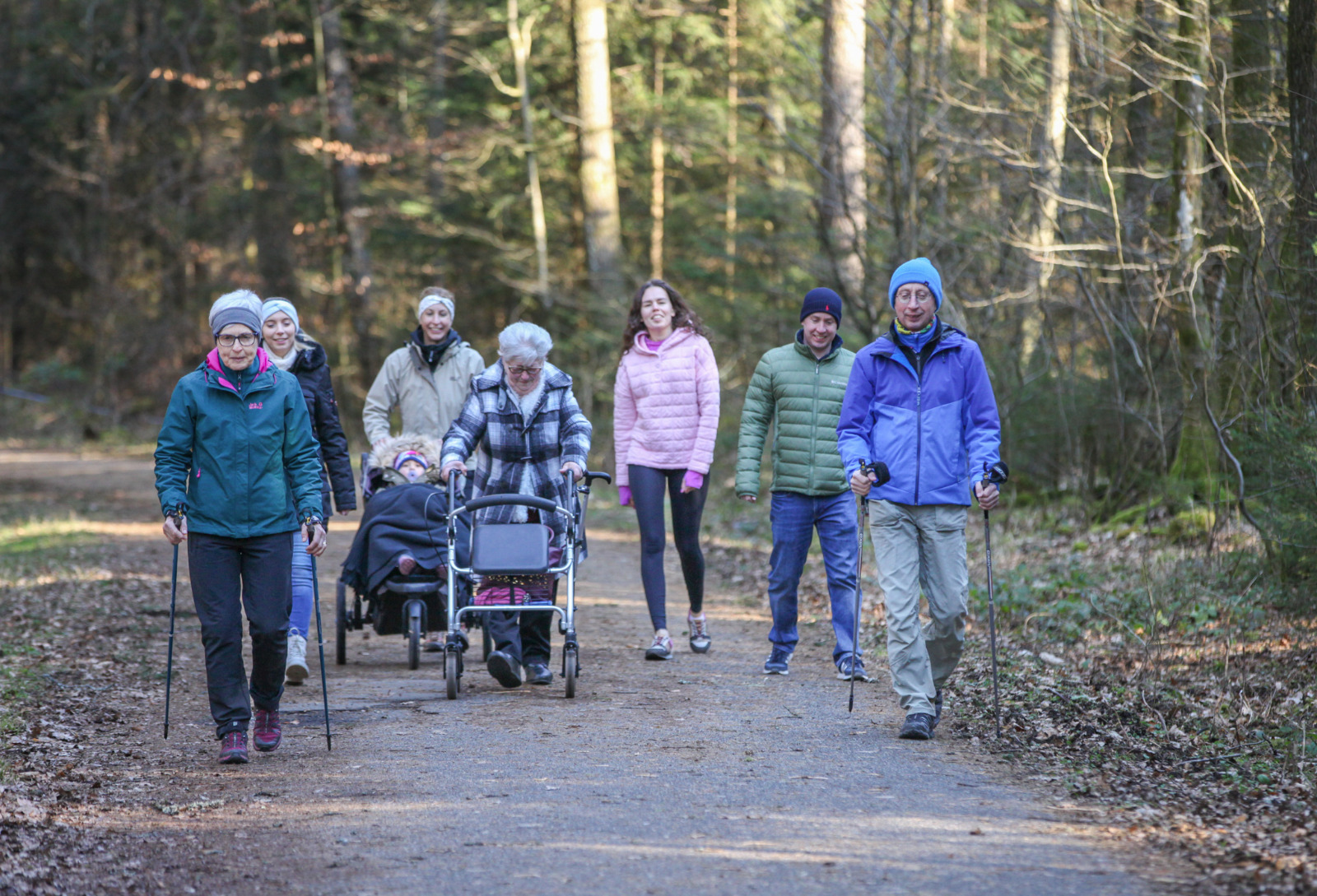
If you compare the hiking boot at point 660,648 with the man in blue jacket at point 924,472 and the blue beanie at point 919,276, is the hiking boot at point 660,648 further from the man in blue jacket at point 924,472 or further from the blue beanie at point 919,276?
the blue beanie at point 919,276

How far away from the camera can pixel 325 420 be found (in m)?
8.12

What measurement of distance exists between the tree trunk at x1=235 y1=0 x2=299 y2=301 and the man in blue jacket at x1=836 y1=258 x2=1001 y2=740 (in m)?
25.3

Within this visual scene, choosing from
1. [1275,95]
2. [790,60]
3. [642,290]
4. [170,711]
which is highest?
[790,60]

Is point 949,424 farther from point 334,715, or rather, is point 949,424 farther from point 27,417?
point 27,417

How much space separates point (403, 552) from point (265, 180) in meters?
25.0

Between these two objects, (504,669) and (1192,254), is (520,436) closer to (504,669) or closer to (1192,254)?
(504,669)

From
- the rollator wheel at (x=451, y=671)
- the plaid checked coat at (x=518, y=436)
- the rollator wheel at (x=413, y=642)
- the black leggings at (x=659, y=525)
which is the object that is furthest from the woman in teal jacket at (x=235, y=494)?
the black leggings at (x=659, y=525)

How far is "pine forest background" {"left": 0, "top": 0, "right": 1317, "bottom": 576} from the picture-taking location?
10469 millimetres

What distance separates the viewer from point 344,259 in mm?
29281

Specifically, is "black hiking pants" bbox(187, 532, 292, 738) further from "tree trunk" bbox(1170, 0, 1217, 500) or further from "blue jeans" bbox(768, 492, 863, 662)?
"tree trunk" bbox(1170, 0, 1217, 500)

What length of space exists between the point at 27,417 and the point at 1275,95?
110 feet

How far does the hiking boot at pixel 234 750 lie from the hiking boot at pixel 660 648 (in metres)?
3.12

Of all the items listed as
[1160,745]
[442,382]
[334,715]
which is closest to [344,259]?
[442,382]

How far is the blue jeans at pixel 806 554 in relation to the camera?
8211 millimetres
